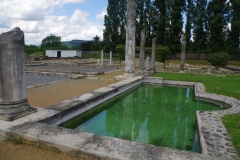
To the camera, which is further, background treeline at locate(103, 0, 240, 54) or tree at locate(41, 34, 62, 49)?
tree at locate(41, 34, 62, 49)

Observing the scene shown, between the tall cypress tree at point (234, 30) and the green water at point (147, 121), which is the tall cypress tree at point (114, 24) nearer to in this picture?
the tall cypress tree at point (234, 30)

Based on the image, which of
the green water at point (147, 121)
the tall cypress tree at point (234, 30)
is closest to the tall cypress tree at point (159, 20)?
the tall cypress tree at point (234, 30)

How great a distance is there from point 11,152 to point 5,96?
130 cm

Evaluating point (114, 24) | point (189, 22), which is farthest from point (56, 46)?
point (189, 22)

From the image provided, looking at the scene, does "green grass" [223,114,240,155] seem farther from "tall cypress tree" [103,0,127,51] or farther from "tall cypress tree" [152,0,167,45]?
"tall cypress tree" [103,0,127,51]

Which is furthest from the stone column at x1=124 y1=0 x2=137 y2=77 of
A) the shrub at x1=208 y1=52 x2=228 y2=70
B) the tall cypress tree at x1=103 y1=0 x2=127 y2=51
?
the tall cypress tree at x1=103 y1=0 x2=127 y2=51

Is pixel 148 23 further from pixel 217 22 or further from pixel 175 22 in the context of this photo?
pixel 217 22

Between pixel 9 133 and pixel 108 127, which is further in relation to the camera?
pixel 108 127

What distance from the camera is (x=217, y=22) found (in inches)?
1235

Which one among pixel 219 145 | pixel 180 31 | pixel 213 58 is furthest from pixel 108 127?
pixel 180 31

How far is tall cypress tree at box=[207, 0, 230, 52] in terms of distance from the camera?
31250 mm

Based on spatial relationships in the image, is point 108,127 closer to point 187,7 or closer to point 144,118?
point 144,118

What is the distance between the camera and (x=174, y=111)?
611 centimetres

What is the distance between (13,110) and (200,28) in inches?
1388
